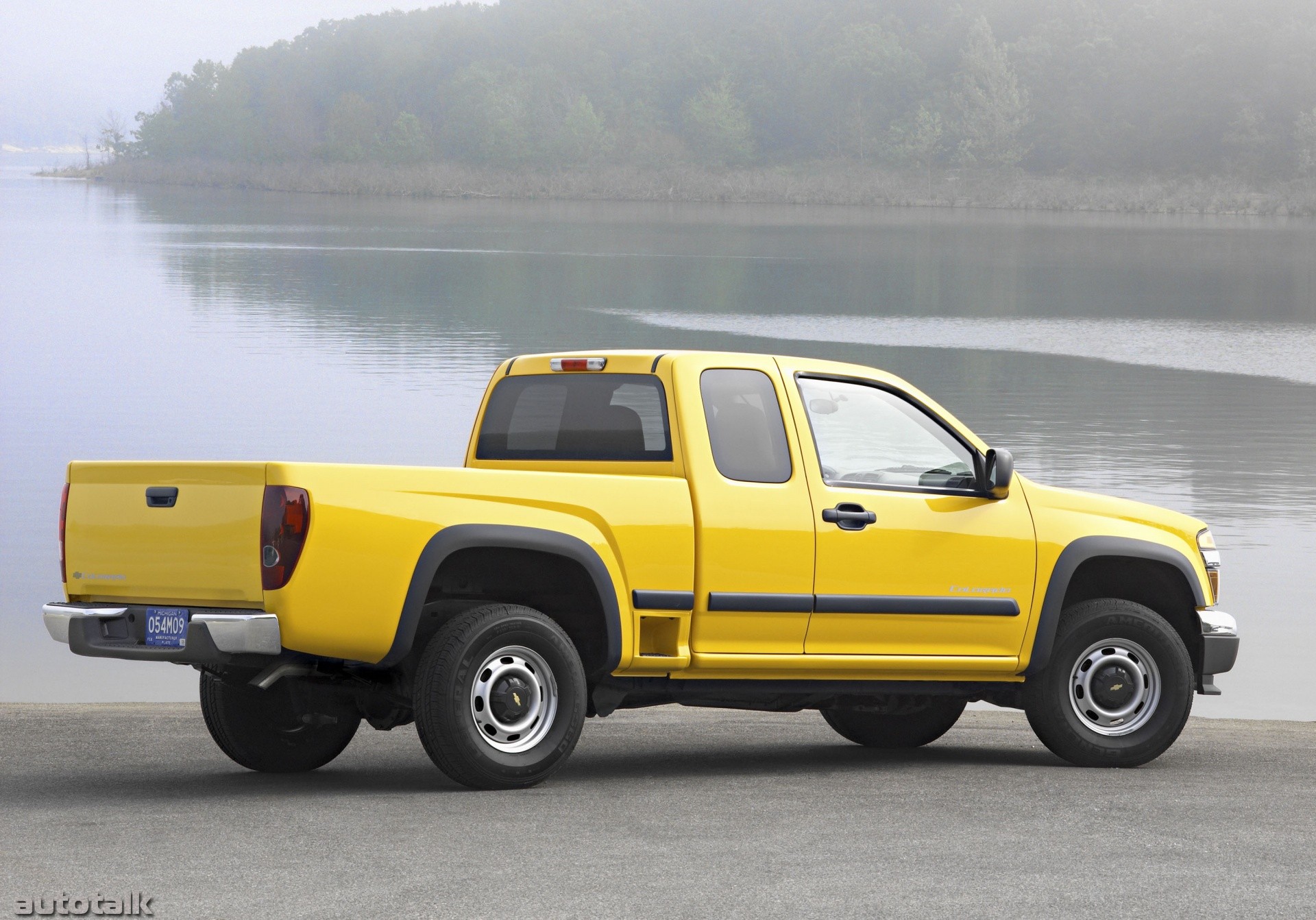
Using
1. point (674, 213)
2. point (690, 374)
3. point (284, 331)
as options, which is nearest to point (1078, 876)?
point (690, 374)

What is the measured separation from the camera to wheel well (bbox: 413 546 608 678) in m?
7.81

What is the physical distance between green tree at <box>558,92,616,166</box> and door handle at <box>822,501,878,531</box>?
188318 mm

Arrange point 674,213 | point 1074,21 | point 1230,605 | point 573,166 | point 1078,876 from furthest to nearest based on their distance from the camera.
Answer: point 573,166 → point 1074,21 → point 674,213 → point 1230,605 → point 1078,876

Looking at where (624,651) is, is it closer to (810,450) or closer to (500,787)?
(500,787)

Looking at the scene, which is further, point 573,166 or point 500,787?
point 573,166

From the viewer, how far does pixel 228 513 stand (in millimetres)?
7125

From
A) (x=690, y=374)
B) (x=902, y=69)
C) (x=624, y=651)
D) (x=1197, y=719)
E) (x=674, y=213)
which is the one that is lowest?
(x=1197, y=719)

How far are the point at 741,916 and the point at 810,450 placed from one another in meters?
3.02

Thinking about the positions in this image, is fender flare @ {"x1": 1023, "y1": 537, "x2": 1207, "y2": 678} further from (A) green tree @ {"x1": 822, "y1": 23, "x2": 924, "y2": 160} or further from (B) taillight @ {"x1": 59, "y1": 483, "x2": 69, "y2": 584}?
(A) green tree @ {"x1": 822, "y1": 23, "x2": 924, "y2": 160}

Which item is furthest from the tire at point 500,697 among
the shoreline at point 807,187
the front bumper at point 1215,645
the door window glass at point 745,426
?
the shoreline at point 807,187

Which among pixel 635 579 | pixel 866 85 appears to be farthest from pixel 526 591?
pixel 866 85

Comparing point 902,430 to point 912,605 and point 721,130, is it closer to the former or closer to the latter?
point 912,605


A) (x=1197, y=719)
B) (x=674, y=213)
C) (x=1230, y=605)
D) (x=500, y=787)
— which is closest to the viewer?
(x=500, y=787)

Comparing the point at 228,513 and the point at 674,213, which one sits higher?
the point at 674,213
